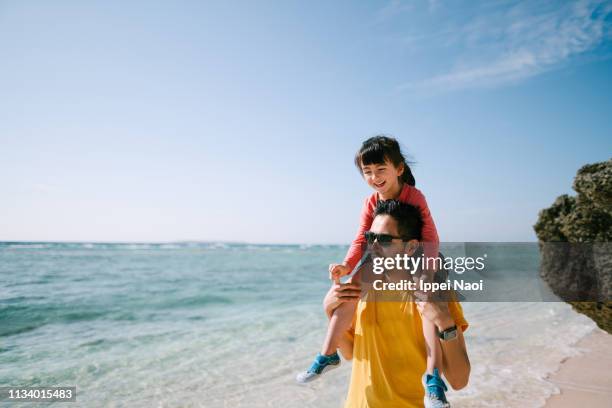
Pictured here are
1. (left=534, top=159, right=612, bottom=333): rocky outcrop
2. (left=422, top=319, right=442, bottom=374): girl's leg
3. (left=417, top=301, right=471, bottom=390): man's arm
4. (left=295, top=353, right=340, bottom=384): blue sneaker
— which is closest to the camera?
(left=417, top=301, right=471, bottom=390): man's arm

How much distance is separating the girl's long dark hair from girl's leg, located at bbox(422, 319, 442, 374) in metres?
1.57

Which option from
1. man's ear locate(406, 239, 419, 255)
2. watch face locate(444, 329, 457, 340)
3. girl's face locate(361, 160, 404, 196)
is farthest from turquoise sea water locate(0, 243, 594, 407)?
watch face locate(444, 329, 457, 340)

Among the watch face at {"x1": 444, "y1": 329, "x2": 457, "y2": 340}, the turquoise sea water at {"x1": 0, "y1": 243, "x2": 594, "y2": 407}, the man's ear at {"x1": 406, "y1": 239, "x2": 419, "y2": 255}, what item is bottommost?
the turquoise sea water at {"x1": 0, "y1": 243, "x2": 594, "y2": 407}

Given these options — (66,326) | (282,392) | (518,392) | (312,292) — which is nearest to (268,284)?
(312,292)

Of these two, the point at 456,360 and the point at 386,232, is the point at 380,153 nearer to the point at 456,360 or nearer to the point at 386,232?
the point at 386,232

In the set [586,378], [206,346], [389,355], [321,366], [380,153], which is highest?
[380,153]

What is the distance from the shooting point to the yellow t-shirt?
6.83ft

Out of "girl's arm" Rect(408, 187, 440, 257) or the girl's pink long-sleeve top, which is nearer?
"girl's arm" Rect(408, 187, 440, 257)

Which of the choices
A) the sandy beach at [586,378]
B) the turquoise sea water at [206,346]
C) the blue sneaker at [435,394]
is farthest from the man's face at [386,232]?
the sandy beach at [586,378]

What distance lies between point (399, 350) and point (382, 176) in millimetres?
1571

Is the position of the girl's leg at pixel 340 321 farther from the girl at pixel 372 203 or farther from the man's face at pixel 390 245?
the man's face at pixel 390 245

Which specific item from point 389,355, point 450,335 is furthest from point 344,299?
point 450,335

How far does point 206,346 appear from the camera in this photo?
8.70 m

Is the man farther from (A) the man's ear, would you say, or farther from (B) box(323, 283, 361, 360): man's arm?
(A) the man's ear
